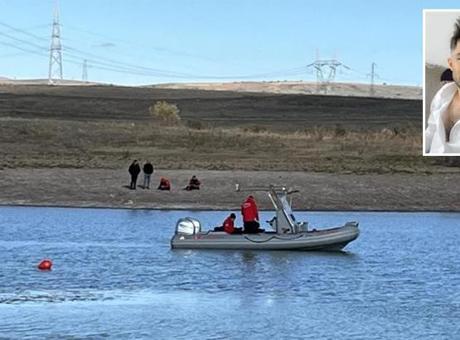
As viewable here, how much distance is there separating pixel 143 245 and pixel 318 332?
15010mm

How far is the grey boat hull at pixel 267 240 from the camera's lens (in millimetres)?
32688

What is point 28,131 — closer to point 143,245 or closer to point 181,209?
point 181,209

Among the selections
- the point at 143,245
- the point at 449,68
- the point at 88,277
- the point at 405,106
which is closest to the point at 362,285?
the point at 88,277

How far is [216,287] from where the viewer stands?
25891 millimetres

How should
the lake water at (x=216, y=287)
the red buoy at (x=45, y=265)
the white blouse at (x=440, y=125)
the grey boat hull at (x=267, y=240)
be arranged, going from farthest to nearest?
the white blouse at (x=440, y=125) → the grey boat hull at (x=267, y=240) → the red buoy at (x=45, y=265) → the lake water at (x=216, y=287)

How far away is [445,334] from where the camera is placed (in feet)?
67.6

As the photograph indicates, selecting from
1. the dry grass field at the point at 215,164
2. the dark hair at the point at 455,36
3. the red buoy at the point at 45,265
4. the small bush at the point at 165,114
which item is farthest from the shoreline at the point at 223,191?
the small bush at the point at 165,114

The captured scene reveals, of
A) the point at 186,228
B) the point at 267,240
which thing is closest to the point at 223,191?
the point at 186,228

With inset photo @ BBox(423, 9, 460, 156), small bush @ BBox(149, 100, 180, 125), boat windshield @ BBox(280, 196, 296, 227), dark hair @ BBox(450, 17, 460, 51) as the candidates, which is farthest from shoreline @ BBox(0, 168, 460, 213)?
small bush @ BBox(149, 100, 180, 125)

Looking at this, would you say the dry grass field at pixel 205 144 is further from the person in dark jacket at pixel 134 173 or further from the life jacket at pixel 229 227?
the life jacket at pixel 229 227

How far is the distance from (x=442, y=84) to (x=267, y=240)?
11838mm

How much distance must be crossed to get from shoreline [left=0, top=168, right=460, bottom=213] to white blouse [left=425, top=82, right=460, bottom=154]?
652cm

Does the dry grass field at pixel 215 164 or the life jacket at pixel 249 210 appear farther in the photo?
the dry grass field at pixel 215 164

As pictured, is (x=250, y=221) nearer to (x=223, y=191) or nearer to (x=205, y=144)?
(x=223, y=191)
